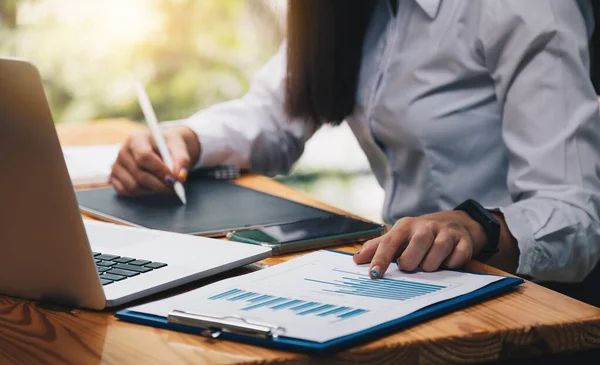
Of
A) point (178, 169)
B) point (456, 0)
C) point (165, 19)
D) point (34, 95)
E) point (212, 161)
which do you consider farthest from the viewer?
point (165, 19)

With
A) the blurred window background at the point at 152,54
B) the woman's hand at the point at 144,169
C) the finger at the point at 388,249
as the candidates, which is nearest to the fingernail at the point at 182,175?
the woman's hand at the point at 144,169

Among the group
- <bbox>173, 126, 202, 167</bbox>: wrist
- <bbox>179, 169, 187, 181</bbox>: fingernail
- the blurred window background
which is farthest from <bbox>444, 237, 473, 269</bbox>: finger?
the blurred window background

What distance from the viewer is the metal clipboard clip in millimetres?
642

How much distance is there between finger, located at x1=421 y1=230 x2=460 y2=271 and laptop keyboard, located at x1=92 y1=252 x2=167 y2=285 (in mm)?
257

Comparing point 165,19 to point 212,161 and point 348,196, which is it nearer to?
point 348,196

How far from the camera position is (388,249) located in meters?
0.82

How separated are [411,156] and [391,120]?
0.06 metres

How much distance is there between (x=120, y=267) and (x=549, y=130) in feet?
1.88

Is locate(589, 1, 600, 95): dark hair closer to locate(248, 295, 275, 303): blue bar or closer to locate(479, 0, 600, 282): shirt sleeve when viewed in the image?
locate(479, 0, 600, 282): shirt sleeve

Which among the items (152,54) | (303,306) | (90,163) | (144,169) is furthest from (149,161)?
(152,54)

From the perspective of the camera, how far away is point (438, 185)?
130 cm

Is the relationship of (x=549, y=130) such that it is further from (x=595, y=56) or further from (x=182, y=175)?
(x=182, y=175)

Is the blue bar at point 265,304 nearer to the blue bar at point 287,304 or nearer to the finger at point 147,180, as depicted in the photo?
the blue bar at point 287,304

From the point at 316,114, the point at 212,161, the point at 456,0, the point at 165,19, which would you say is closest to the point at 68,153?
the point at 212,161
